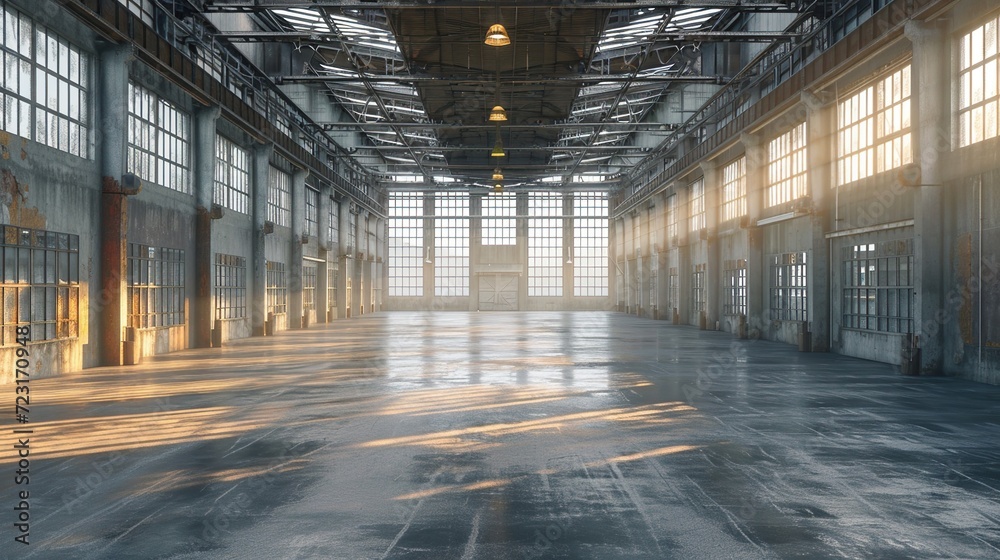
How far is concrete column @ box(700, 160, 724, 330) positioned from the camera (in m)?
35.7

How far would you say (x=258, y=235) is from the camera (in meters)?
32.2

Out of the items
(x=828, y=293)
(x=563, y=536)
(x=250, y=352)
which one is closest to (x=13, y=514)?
(x=563, y=536)

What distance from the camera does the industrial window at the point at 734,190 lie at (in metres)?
32.5

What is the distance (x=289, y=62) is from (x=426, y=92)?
25.1ft

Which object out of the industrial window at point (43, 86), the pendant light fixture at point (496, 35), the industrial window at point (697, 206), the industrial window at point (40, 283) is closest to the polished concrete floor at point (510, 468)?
the industrial window at point (40, 283)

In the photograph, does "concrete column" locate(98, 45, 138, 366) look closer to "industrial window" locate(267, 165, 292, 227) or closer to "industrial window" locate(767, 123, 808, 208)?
"industrial window" locate(267, 165, 292, 227)

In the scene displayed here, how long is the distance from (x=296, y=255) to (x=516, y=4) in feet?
70.6

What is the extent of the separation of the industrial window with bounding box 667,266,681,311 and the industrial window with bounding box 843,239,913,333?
1989cm

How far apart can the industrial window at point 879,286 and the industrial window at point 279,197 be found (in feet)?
78.4

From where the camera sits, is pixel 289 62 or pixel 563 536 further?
pixel 289 62

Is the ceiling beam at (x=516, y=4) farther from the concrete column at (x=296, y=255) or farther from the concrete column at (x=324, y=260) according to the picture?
the concrete column at (x=324, y=260)

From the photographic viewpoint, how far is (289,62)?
34344mm

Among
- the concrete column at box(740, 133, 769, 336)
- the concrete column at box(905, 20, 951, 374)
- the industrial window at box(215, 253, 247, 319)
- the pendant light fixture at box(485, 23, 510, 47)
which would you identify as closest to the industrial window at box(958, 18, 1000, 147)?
the concrete column at box(905, 20, 951, 374)

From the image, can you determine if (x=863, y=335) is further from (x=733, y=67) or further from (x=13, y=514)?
(x=13, y=514)
